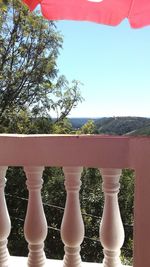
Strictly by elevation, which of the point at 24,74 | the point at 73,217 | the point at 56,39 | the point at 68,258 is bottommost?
the point at 68,258

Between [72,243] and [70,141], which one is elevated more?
[70,141]

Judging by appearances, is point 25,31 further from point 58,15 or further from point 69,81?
point 58,15

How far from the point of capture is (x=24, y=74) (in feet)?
29.5

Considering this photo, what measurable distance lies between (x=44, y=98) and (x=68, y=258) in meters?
7.99

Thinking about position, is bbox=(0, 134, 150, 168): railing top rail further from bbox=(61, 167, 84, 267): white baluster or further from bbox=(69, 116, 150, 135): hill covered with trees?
bbox=(69, 116, 150, 135): hill covered with trees

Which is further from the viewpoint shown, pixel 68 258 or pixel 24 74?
pixel 24 74

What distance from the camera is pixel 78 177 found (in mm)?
1064

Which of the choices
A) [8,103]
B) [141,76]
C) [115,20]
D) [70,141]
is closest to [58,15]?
[115,20]

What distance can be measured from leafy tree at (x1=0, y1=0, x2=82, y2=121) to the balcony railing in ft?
25.3

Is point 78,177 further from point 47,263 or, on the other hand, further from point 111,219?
point 47,263

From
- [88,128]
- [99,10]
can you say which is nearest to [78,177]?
[99,10]

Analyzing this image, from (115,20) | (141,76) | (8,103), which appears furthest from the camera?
(141,76)

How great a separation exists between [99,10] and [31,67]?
7.73 meters

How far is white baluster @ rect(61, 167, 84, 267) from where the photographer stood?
3.49 ft
